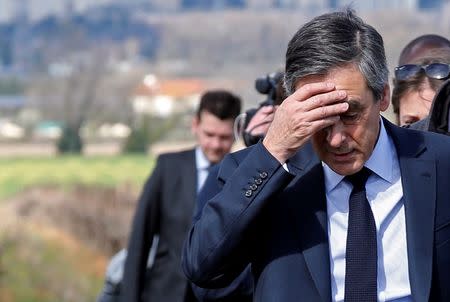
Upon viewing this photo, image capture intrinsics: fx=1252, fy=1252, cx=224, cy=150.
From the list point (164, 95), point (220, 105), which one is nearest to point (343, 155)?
point (220, 105)

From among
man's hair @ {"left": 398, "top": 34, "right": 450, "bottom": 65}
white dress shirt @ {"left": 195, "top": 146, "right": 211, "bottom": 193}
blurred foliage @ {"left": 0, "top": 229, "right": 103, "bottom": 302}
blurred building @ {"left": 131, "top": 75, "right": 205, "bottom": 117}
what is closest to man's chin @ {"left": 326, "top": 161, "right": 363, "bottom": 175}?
man's hair @ {"left": 398, "top": 34, "right": 450, "bottom": 65}

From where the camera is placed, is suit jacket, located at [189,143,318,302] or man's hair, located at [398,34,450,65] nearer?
suit jacket, located at [189,143,318,302]

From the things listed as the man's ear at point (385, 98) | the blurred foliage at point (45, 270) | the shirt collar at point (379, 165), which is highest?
the man's ear at point (385, 98)

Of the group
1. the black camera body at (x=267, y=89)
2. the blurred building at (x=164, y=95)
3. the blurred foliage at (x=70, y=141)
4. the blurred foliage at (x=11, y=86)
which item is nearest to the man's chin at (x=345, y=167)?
the black camera body at (x=267, y=89)

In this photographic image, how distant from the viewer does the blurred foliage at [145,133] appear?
13.3 meters

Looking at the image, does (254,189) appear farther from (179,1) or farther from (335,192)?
(179,1)

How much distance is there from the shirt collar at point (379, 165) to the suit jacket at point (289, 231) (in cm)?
2

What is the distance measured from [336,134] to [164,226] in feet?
12.3

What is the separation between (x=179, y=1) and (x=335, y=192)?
1034 cm

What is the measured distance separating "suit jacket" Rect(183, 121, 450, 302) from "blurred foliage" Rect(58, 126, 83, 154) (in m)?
10.3

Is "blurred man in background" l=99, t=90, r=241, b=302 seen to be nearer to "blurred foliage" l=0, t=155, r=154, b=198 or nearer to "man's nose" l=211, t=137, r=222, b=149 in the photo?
"man's nose" l=211, t=137, r=222, b=149

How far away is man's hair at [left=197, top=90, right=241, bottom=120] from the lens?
7016mm

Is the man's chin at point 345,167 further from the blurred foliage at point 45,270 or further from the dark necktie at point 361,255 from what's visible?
the blurred foliage at point 45,270

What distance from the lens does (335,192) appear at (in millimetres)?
3264
